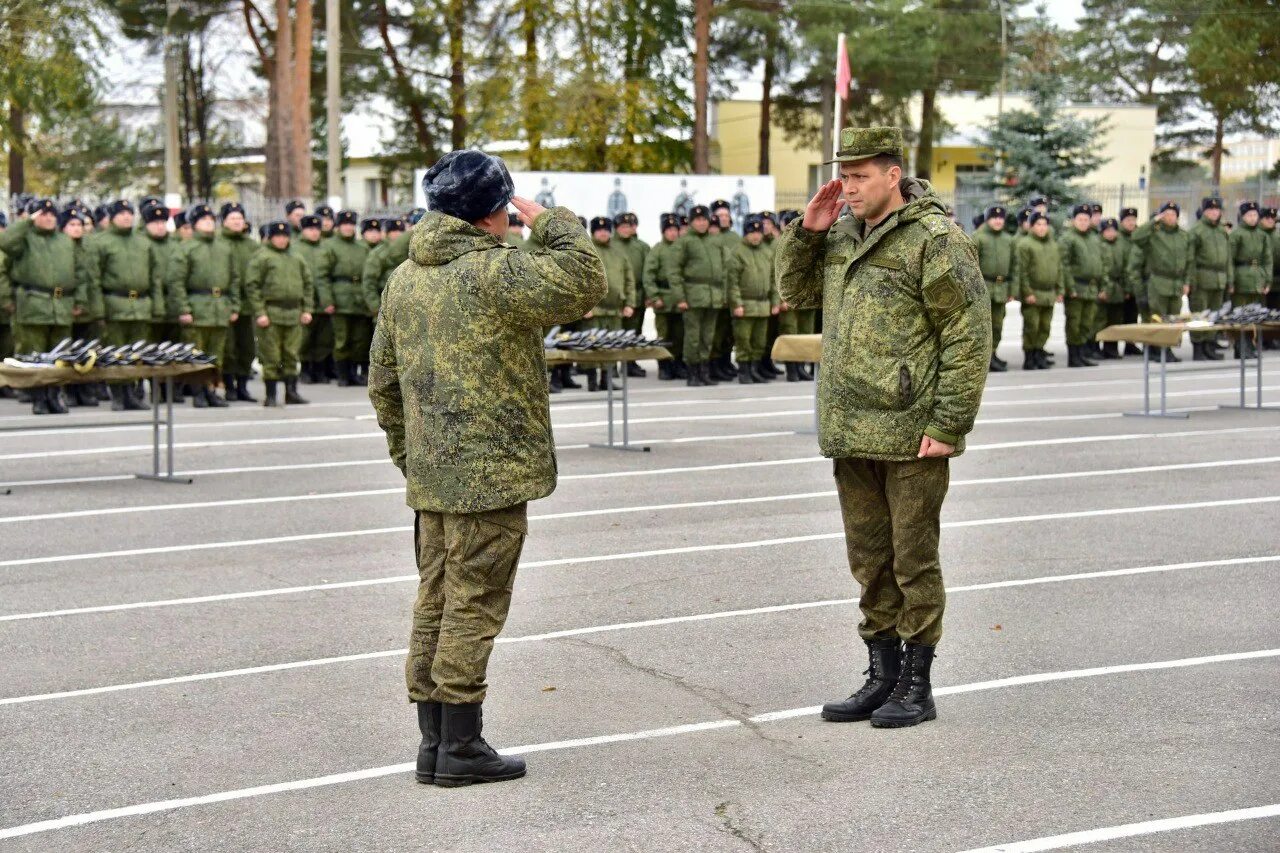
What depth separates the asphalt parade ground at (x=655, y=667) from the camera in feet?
17.4

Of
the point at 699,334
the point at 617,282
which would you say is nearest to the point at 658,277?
the point at 617,282

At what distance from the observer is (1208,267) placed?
81.5 feet

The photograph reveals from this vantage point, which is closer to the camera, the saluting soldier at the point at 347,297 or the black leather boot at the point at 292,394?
the black leather boot at the point at 292,394

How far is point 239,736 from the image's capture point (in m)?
6.25

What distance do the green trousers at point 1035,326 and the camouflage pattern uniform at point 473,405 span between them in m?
18.9

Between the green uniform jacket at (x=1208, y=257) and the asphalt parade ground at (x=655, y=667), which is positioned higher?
the green uniform jacket at (x=1208, y=257)

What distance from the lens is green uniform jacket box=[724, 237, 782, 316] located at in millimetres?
21781

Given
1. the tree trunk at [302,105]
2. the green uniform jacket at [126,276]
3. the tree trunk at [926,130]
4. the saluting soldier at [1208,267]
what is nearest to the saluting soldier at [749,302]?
the saluting soldier at [1208,267]

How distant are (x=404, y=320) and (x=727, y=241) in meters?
16.8

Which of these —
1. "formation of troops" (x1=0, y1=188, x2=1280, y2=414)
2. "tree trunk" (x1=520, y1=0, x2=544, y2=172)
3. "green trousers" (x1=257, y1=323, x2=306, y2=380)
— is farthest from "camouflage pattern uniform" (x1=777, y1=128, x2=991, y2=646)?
"tree trunk" (x1=520, y1=0, x2=544, y2=172)

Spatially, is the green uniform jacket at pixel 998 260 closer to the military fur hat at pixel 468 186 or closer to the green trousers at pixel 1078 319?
the green trousers at pixel 1078 319

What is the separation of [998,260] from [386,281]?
1145cm

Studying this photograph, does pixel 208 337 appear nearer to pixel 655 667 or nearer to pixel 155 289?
pixel 155 289

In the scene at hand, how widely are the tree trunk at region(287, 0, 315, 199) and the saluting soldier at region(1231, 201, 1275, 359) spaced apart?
19.1m
